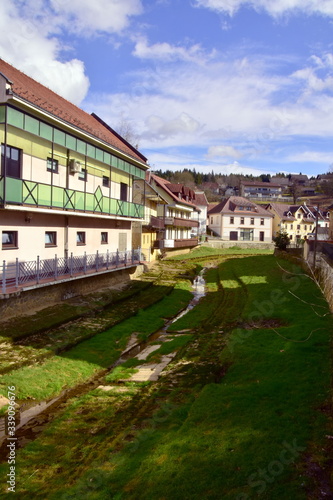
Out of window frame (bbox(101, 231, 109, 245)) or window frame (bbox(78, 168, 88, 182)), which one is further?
→ window frame (bbox(101, 231, 109, 245))

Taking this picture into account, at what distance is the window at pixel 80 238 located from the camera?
22223mm

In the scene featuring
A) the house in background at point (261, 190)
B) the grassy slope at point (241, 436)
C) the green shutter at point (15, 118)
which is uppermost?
the house in background at point (261, 190)

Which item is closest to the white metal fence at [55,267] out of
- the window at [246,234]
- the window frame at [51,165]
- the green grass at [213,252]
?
the window frame at [51,165]

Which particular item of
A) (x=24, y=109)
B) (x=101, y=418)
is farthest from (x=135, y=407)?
(x=24, y=109)

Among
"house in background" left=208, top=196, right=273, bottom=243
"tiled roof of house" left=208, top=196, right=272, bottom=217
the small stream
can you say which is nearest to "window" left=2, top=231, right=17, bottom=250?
the small stream

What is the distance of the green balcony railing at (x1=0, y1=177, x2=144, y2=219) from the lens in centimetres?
1467

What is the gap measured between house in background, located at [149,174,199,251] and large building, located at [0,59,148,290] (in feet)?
57.3

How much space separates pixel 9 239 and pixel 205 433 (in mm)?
11907

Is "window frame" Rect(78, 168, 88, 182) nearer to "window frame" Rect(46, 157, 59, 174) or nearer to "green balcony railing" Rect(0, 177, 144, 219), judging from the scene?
"green balcony railing" Rect(0, 177, 144, 219)

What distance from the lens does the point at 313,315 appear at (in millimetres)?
17891

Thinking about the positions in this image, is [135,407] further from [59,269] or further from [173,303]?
[173,303]

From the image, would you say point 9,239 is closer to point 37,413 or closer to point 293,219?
point 37,413

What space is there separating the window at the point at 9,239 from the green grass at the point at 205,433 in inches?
289

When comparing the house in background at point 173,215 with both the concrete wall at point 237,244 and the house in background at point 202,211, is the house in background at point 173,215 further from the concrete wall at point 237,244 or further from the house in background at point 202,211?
the house in background at point 202,211
